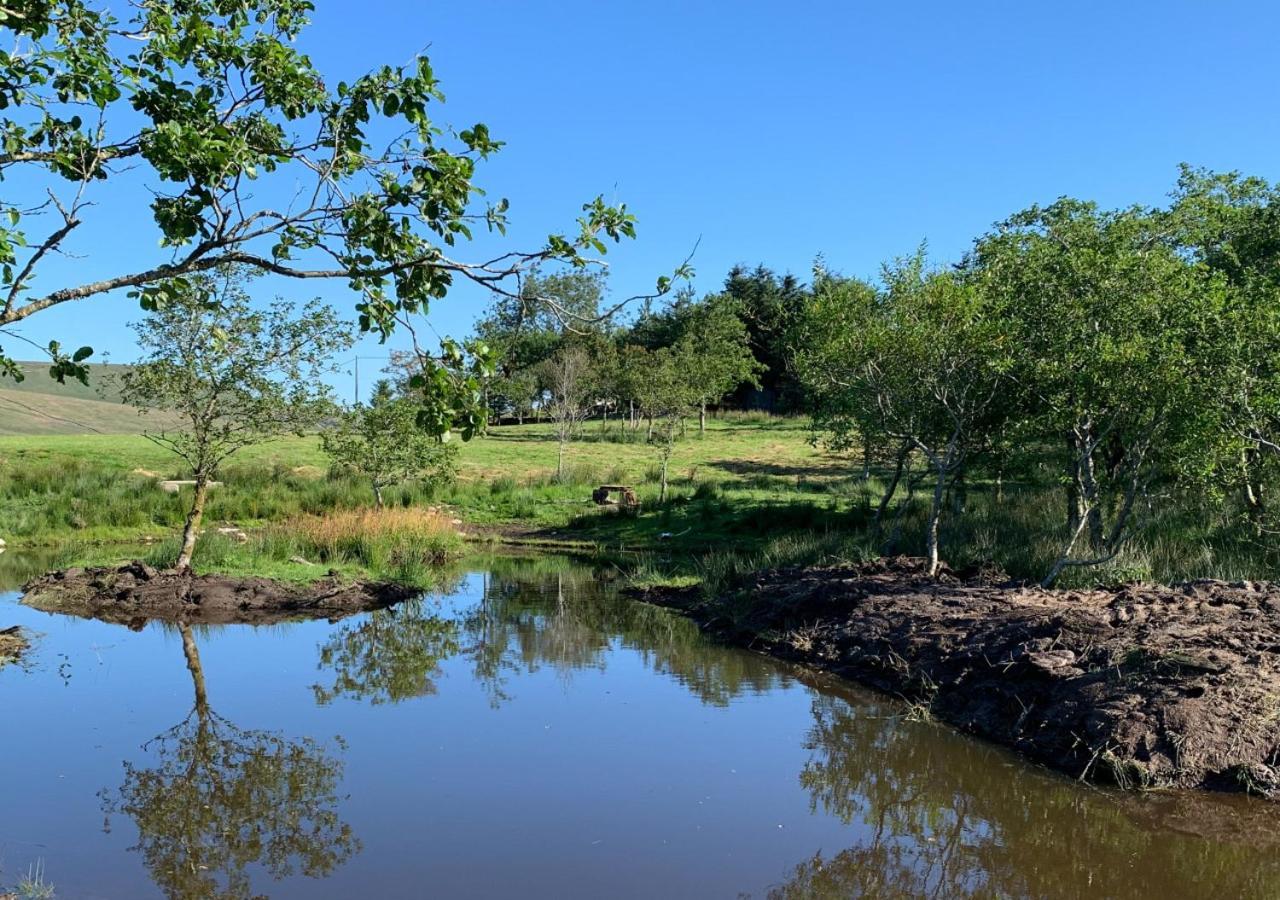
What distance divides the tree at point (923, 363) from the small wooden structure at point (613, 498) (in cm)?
1058

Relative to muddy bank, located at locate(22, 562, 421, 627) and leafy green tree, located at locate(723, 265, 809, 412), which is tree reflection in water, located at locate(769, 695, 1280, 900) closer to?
muddy bank, located at locate(22, 562, 421, 627)

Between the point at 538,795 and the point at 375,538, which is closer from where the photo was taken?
the point at 538,795

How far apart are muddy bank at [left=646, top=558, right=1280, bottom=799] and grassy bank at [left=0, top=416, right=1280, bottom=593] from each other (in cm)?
270

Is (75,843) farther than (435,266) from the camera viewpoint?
Yes

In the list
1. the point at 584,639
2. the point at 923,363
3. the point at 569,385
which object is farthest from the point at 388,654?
the point at 569,385

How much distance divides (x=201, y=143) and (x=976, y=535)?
16482 millimetres

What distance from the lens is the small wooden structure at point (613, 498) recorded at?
2854cm

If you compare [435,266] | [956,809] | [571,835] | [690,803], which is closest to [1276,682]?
[956,809]

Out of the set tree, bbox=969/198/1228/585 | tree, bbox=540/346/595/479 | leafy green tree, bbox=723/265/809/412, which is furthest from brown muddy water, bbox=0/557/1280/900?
leafy green tree, bbox=723/265/809/412

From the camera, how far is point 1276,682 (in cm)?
872

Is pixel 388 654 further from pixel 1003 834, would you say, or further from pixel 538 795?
pixel 1003 834

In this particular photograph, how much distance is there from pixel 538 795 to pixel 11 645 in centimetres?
869

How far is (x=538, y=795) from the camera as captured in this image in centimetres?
802

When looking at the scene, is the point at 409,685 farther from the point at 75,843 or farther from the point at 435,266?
the point at 435,266
